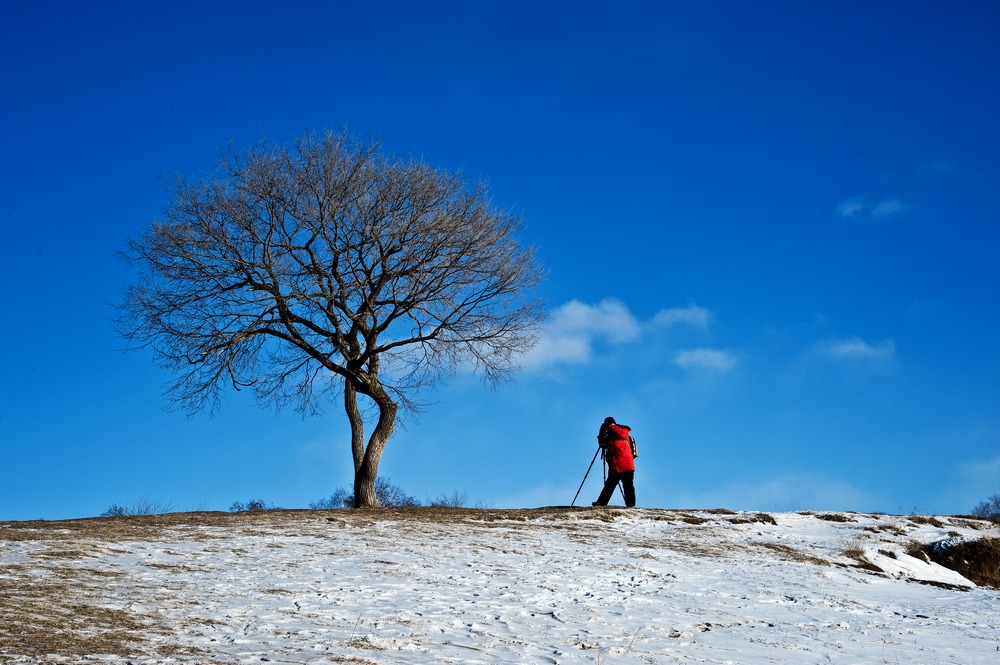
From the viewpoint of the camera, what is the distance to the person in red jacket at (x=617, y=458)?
21.3m

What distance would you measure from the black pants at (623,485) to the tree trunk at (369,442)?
5745mm

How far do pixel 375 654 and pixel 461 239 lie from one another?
16.1 m

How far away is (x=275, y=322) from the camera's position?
22.3 meters

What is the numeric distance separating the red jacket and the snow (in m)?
2.49

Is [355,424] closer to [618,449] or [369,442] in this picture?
[369,442]

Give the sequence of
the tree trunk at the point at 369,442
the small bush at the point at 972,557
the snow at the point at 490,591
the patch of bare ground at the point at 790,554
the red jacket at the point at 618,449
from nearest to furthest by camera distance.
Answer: the snow at the point at 490,591 → the patch of bare ground at the point at 790,554 → the small bush at the point at 972,557 → the red jacket at the point at 618,449 → the tree trunk at the point at 369,442

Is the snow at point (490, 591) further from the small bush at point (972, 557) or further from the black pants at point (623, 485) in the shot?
the black pants at point (623, 485)

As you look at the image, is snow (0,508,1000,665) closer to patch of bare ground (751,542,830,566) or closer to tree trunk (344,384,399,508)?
patch of bare ground (751,542,830,566)

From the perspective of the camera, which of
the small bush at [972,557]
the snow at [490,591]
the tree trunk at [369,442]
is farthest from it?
the tree trunk at [369,442]

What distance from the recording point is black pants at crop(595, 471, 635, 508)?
848 inches

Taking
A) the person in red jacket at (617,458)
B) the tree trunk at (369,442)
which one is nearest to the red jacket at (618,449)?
the person in red jacket at (617,458)

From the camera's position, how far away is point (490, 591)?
11156 millimetres

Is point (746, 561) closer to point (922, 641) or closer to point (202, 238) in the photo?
point (922, 641)

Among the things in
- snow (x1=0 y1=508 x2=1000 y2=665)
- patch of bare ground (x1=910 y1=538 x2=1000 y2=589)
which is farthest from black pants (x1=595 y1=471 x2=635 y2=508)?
patch of bare ground (x1=910 y1=538 x2=1000 y2=589)
